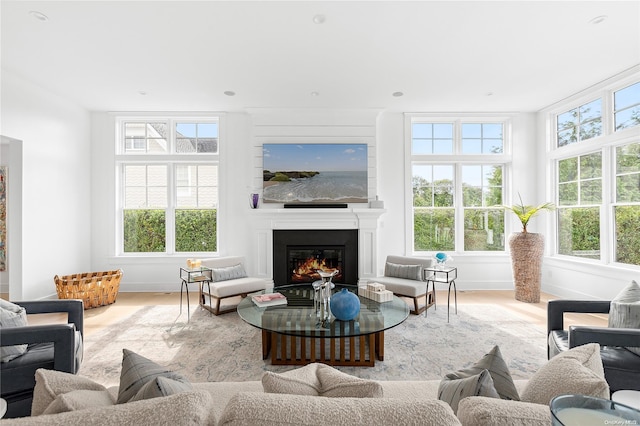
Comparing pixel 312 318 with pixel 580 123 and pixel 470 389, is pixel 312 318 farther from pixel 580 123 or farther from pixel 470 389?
pixel 580 123

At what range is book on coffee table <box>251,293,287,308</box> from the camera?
274cm

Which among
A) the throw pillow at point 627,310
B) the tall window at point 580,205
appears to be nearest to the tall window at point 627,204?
the tall window at point 580,205

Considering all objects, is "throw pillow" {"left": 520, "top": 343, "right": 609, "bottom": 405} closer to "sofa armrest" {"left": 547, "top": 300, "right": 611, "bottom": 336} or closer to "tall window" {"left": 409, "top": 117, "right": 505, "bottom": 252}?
"sofa armrest" {"left": 547, "top": 300, "right": 611, "bottom": 336}

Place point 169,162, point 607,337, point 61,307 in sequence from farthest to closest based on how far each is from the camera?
point 169,162
point 61,307
point 607,337

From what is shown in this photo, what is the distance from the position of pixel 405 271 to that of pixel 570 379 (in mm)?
3018

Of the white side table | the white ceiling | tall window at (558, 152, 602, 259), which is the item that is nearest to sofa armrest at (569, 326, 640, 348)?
the white side table

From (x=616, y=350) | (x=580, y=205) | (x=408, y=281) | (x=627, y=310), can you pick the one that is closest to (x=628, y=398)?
(x=616, y=350)

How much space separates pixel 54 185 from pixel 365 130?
461cm

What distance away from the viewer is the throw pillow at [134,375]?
3.13ft

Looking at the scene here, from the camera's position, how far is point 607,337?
1.66 m

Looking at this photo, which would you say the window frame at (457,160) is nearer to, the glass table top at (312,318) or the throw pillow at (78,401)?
the glass table top at (312,318)

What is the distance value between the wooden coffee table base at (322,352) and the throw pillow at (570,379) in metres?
1.50

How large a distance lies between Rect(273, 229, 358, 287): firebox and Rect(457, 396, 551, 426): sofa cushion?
12.6ft

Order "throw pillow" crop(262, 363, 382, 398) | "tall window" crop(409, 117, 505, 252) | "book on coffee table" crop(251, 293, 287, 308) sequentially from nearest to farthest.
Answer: "throw pillow" crop(262, 363, 382, 398) → "book on coffee table" crop(251, 293, 287, 308) → "tall window" crop(409, 117, 505, 252)
